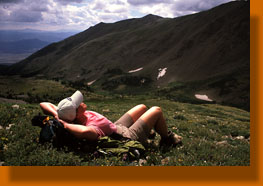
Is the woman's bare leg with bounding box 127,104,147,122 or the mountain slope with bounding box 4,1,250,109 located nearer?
the woman's bare leg with bounding box 127,104,147,122

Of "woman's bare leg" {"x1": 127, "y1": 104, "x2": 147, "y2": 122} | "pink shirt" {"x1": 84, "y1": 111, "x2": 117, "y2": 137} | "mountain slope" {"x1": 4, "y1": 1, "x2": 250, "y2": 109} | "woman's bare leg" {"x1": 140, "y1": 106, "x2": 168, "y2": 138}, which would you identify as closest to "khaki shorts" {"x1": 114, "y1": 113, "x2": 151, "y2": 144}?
"woman's bare leg" {"x1": 140, "y1": 106, "x2": 168, "y2": 138}

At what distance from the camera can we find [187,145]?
784cm

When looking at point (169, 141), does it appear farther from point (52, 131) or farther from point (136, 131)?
point (52, 131)

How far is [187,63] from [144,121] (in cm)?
8027

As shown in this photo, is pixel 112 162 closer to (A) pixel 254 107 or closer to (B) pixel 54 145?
(B) pixel 54 145

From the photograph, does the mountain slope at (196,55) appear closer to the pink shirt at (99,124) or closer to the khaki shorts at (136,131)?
the khaki shorts at (136,131)

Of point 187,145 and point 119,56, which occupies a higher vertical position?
point 119,56

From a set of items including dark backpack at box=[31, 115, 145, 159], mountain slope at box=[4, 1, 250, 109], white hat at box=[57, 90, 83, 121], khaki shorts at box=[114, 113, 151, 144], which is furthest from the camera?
mountain slope at box=[4, 1, 250, 109]

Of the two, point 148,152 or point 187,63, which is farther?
point 187,63

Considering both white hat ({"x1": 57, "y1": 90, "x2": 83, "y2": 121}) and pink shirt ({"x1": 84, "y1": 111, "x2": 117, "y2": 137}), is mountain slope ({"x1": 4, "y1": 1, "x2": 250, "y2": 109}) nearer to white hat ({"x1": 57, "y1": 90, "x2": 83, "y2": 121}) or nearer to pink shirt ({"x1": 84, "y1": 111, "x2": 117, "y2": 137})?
pink shirt ({"x1": 84, "y1": 111, "x2": 117, "y2": 137})

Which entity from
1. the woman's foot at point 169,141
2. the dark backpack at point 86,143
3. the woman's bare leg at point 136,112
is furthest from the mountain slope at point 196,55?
the dark backpack at point 86,143

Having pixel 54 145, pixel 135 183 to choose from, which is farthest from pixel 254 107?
pixel 54 145

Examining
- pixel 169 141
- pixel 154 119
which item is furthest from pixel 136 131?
pixel 169 141

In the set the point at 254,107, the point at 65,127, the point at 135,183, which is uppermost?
the point at 254,107
